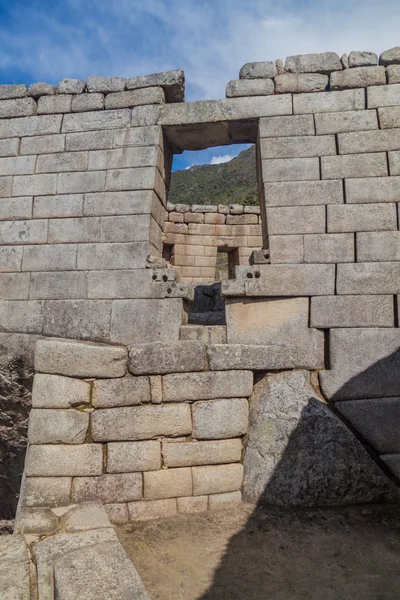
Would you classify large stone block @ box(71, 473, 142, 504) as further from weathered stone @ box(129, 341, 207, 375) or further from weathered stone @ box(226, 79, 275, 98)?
weathered stone @ box(226, 79, 275, 98)

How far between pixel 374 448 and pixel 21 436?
5203 mm

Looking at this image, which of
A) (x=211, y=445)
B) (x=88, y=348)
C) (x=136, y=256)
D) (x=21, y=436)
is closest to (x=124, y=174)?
(x=136, y=256)

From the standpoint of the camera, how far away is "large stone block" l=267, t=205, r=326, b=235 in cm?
505

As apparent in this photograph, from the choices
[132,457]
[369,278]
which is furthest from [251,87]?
[132,457]

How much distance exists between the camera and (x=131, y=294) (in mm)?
5094

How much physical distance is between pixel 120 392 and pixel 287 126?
3.95m

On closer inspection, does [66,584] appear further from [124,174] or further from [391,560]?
[124,174]

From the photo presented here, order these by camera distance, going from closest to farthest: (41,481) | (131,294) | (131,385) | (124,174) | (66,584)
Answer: (66,584) → (41,481) → (131,385) → (131,294) → (124,174)

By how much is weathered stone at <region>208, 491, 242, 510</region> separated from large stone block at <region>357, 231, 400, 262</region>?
300 centimetres

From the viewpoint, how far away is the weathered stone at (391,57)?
5312 millimetres

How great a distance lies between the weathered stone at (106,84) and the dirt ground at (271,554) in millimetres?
5487

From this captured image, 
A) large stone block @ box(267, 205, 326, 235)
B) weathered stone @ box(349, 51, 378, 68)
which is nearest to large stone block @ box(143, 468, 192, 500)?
large stone block @ box(267, 205, 326, 235)

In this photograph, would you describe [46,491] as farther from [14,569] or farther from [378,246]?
[378,246]

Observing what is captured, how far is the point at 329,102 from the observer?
5.32 m
